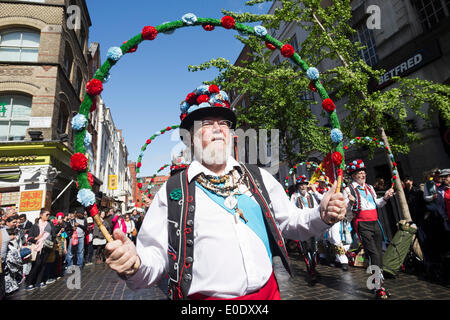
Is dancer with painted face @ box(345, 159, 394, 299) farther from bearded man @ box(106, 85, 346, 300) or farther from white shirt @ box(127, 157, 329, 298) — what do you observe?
white shirt @ box(127, 157, 329, 298)

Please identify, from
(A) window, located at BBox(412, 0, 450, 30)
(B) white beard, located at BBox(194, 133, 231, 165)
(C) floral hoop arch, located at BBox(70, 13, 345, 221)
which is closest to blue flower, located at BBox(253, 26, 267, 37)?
(C) floral hoop arch, located at BBox(70, 13, 345, 221)

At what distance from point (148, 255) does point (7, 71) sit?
640 inches

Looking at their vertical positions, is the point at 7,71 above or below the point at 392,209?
above

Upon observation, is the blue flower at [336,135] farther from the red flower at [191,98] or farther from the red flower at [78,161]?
the red flower at [78,161]

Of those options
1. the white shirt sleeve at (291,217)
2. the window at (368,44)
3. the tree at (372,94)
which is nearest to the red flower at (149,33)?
the white shirt sleeve at (291,217)

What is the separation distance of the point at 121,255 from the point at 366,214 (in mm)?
5186

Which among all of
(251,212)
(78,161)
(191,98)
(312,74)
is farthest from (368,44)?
(78,161)

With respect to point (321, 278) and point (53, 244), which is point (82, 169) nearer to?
point (321, 278)

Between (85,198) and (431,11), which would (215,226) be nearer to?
(85,198)

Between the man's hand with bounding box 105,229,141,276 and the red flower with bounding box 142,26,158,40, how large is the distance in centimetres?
142

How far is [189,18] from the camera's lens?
2.03 metres

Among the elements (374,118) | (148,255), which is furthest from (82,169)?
(374,118)

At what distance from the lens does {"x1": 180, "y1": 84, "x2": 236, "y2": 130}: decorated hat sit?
2.10 metres

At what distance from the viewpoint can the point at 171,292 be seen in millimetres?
1704
